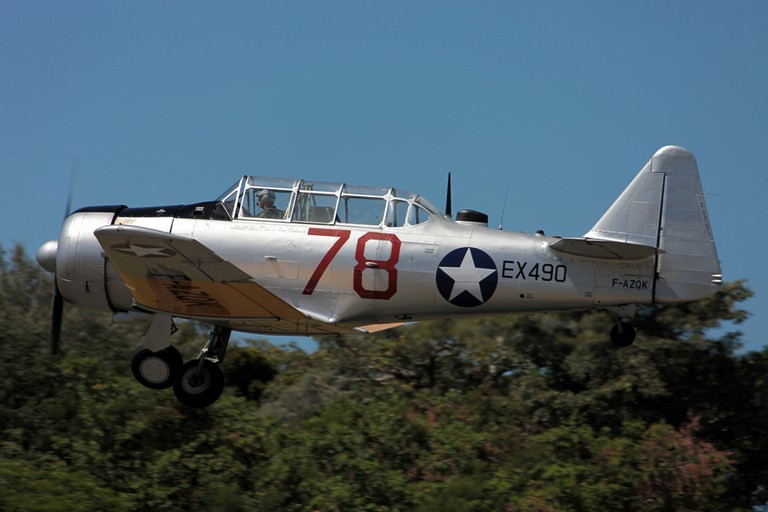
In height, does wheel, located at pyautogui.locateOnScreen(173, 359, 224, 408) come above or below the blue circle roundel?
below

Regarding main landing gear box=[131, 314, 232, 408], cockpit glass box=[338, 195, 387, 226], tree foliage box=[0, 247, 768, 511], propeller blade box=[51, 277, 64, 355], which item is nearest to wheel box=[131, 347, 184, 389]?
main landing gear box=[131, 314, 232, 408]

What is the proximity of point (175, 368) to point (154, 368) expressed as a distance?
229mm

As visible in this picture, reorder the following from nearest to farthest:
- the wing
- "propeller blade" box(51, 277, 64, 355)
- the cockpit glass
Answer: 1. the wing
2. the cockpit glass
3. "propeller blade" box(51, 277, 64, 355)

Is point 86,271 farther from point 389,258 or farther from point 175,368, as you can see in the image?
point 389,258

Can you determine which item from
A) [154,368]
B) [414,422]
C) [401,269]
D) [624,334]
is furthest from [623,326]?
[414,422]

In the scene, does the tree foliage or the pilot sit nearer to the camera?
the pilot

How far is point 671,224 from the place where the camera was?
38.8 feet

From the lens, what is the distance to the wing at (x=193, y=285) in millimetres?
10492

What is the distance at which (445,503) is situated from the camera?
51.9 ft

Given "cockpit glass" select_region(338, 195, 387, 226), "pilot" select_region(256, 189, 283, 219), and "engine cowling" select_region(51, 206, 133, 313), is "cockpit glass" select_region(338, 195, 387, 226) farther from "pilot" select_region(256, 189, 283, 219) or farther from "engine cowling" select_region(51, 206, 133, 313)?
"engine cowling" select_region(51, 206, 133, 313)

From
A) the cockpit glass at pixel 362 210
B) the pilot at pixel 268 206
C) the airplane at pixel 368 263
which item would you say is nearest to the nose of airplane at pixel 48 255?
the airplane at pixel 368 263

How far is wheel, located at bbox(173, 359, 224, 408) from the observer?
39.8ft

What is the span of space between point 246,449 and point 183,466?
104 centimetres

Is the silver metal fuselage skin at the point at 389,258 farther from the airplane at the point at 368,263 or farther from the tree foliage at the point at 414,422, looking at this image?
the tree foliage at the point at 414,422
